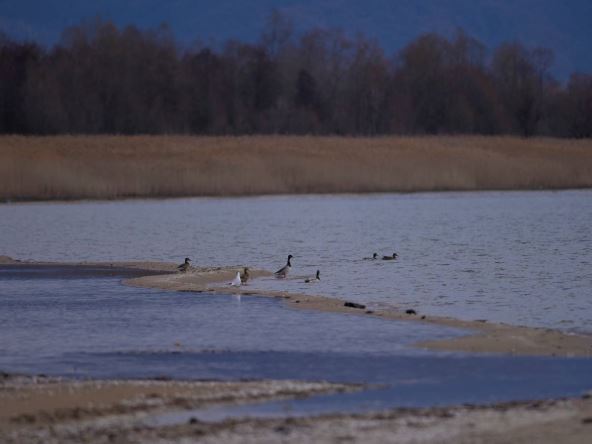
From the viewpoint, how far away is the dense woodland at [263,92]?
57250 mm

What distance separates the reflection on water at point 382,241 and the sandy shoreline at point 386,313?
21.7 inches

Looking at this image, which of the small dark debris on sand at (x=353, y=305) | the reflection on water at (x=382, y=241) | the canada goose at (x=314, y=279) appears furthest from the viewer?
the canada goose at (x=314, y=279)

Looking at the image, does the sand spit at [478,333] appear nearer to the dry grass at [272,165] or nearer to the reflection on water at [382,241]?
the reflection on water at [382,241]

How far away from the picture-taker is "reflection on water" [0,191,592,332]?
1501 centimetres

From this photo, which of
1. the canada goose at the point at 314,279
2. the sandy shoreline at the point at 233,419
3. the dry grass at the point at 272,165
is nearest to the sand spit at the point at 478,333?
the sandy shoreline at the point at 233,419

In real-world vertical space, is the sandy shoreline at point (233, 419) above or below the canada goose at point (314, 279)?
below

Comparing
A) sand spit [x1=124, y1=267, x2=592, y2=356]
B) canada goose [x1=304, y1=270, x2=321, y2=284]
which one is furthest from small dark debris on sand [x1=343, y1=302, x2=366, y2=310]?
canada goose [x1=304, y1=270, x2=321, y2=284]

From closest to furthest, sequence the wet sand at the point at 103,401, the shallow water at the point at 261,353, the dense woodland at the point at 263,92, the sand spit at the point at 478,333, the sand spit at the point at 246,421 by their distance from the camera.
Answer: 1. the sand spit at the point at 246,421
2. the wet sand at the point at 103,401
3. the shallow water at the point at 261,353
4. the sand spit at the point at 478,333
5. the dense woodland at the point at 263,92

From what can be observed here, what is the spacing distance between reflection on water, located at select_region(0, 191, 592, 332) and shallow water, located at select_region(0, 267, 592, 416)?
1.81 metres

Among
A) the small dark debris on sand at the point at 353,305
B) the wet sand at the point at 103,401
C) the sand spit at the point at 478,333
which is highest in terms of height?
the small dark debris on sand at the point at 353,305

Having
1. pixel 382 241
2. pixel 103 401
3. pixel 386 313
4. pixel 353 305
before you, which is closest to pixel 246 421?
pixel 103 401

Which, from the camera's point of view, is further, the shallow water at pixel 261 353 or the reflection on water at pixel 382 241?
the reflection on water at pixel 382 241

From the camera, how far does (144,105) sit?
2344 inches

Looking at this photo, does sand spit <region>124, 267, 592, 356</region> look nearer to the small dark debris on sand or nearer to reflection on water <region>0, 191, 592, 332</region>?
the small dark debris on sand
